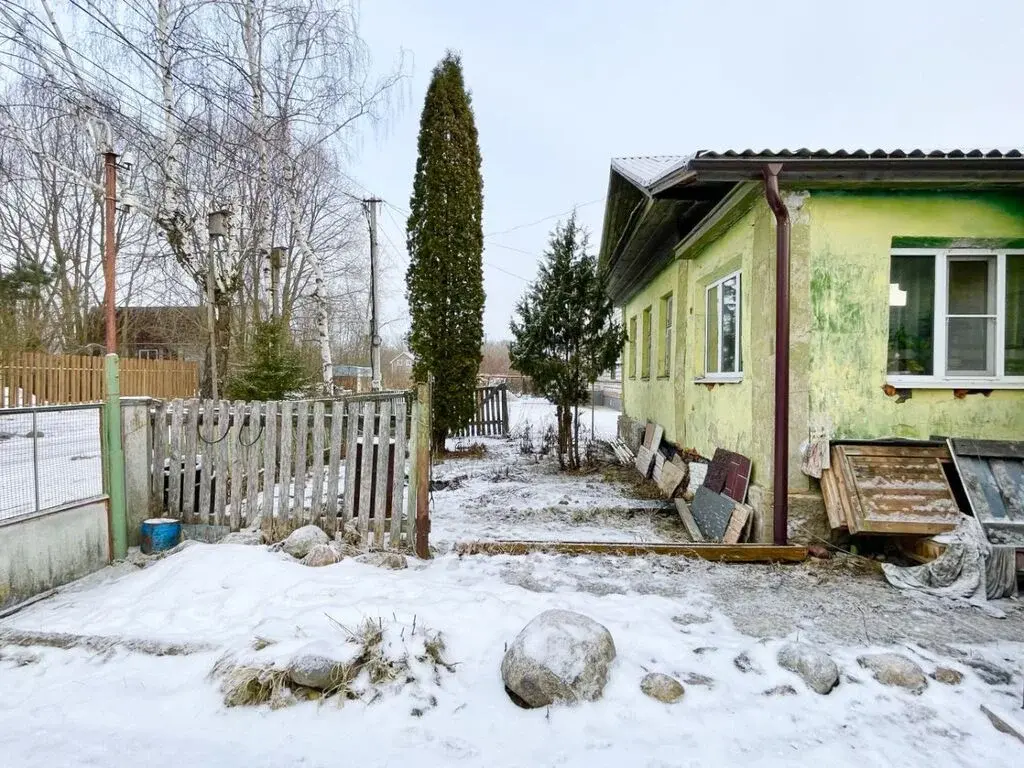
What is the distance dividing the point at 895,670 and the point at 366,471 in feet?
11.7

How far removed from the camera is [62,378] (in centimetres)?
1244

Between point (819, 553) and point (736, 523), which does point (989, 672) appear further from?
point (736, 523)

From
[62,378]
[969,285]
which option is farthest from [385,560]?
[62,378]

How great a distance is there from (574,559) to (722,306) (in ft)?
11.5

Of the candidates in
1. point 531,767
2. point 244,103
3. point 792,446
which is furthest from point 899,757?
point 244,103

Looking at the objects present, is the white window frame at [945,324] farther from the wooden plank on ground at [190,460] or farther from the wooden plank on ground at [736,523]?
the wooden plank on ground at [190,460]

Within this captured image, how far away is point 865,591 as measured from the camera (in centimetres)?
382

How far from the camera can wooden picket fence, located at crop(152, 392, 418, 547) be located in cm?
428

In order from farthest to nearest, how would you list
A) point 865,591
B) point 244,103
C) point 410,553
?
point 244,103 < point 410,553 < point 865,591

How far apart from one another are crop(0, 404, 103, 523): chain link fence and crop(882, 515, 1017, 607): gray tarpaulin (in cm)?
621

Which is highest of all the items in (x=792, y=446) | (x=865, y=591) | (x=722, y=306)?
(x=722, y=306)

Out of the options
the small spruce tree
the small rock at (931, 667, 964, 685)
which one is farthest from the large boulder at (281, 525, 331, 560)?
the small spruce tree

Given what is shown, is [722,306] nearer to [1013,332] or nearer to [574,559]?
[1013,332]

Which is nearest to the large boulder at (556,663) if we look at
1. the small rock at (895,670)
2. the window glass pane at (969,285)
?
the small rock at (895,670)
